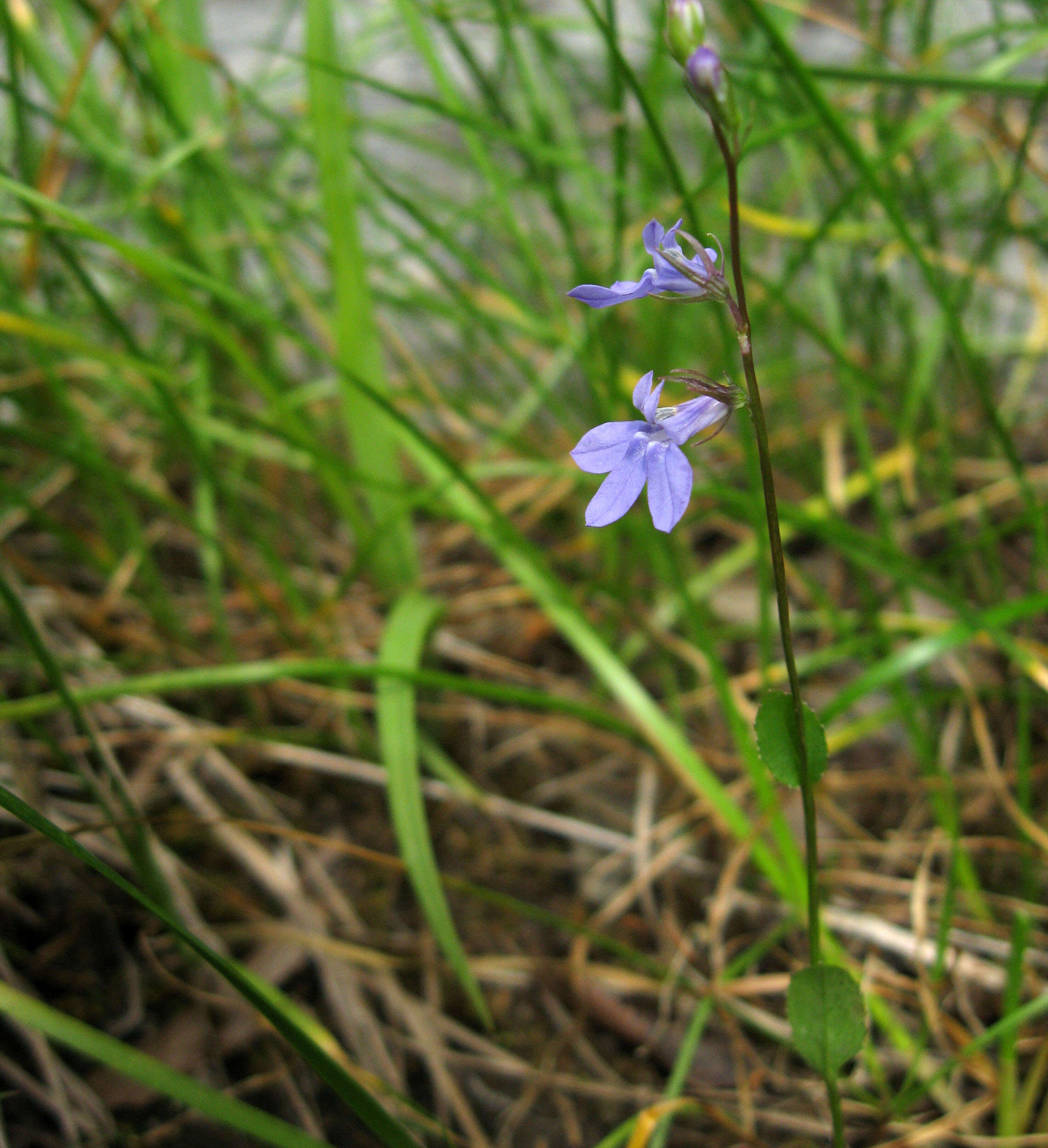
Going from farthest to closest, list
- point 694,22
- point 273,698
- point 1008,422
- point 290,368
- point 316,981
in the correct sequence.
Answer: point 290,368 < point 1008,422 < point 273,698 < point 316,981 < point 694,22

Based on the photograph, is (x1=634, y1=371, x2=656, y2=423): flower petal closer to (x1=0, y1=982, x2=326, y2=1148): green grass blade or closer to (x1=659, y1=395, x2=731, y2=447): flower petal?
(x1=659, y1=395, x2=731, y2=447): flower petal

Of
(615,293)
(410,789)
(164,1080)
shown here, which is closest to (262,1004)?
(164,1080)

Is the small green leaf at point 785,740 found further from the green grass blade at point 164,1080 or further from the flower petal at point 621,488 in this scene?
the green grass blade at point 164,1080

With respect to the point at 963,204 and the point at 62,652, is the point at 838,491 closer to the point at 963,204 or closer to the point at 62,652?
the point at 963,204

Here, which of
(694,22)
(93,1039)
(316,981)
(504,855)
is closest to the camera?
(694,22)

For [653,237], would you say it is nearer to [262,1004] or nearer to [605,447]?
[605,447]

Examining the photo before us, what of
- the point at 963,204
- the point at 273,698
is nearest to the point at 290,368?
the point at 273,698

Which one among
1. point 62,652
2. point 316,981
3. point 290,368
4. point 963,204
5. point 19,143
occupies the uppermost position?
point 963,204
